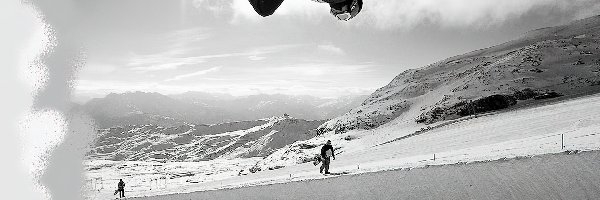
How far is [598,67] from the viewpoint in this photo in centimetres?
5119

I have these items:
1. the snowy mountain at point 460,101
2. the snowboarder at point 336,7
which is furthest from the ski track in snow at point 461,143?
the snowboarder at point 336,7

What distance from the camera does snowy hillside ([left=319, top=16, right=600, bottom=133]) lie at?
150 feet

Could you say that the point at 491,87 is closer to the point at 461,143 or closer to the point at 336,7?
the point at 461,143

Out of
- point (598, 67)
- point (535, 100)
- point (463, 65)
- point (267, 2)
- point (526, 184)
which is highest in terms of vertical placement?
point (463, 65)

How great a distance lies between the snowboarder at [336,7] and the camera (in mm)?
1723

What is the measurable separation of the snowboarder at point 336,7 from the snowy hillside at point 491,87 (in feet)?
151

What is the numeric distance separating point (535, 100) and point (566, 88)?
5.61 metres

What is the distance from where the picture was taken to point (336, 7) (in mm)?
1933

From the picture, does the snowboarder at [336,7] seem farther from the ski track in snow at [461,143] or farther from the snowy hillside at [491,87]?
the snowy hillside at [491,87]

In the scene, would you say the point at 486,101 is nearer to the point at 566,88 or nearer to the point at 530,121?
the point at 566,88

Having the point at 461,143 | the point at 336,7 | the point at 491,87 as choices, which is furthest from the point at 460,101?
the point at 336,7

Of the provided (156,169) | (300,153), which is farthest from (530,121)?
(156,169)

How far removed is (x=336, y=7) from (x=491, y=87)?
52.6 m

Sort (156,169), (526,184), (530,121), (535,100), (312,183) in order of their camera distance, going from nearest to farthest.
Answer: (526,184), (312,183), (530,121), (535,100), (156,169)
